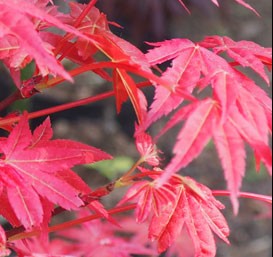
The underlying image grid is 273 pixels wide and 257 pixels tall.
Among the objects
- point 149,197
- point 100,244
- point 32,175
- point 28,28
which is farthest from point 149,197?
point 100,244

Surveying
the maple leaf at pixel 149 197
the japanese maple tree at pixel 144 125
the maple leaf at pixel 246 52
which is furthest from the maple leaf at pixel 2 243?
the maple leaf at pixel 246 52

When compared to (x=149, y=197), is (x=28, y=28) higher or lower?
higher

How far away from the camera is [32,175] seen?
0.51 metres

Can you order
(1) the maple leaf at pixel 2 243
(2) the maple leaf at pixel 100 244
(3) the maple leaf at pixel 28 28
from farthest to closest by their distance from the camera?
(2) the maple leaf at pixel 100 244 → (1) the maple leaf at pixel 2 243 → (3) the maple leaf at pixel 28 28

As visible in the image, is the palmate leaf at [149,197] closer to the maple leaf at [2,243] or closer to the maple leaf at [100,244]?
the maple leaf at [2,243]

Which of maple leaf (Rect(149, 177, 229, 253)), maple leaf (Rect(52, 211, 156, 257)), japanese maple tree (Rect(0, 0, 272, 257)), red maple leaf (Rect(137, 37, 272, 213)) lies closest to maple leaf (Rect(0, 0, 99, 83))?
japanese maple tree (Rect(0, 0, 272, 257))

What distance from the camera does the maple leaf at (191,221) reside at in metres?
0.57

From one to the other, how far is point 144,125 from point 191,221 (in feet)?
0.54

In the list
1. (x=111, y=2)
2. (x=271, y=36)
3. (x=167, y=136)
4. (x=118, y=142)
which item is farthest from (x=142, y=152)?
(x=271, y=36)

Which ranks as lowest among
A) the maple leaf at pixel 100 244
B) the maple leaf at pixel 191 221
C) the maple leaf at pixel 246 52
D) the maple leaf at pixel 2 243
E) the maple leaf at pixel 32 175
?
the maple leaf at pixel 100 244

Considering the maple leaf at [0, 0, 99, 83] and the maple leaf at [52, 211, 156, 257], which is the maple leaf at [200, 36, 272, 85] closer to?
the maple leaf at [0, 0, 99, 83]

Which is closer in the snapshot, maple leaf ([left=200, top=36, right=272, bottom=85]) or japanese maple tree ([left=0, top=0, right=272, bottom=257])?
japanese maple tree ([left=0, top=0, right=272, bottom=257])

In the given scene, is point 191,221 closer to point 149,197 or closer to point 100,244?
point 149,197

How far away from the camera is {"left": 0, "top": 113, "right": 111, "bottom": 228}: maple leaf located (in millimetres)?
493
